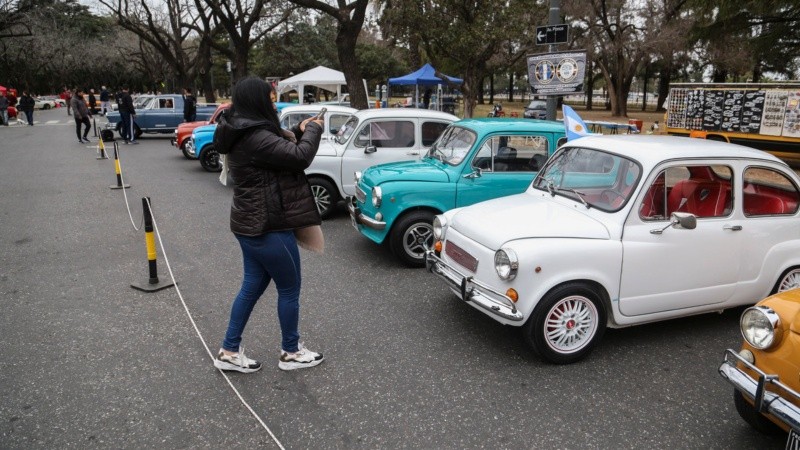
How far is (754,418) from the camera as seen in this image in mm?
3215

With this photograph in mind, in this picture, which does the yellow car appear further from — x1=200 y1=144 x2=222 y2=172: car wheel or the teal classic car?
x1=200 y1=144 x2=222 y2=172: car wheel

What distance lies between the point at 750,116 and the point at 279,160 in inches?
584

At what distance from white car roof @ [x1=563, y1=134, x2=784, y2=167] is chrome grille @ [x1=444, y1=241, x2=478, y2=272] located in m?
1.57

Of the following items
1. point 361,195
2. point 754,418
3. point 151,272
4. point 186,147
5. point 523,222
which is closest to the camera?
point 754,418

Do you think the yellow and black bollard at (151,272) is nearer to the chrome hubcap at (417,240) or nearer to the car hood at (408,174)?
the car hood at (408,174)

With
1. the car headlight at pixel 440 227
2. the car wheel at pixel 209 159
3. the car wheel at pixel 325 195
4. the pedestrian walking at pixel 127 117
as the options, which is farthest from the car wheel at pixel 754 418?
the pedestrian walking at pixel 127 117

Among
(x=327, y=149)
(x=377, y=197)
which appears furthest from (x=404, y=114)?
(x=377, y=197)

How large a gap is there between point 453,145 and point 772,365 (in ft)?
15.0

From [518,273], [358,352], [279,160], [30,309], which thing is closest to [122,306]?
[30,309]

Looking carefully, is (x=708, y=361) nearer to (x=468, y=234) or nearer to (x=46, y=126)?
(x=468, y=234)

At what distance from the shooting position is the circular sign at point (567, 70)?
9633 mm

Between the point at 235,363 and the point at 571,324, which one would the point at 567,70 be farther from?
the point at 235,363

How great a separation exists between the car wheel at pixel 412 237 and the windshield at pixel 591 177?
1.51 m

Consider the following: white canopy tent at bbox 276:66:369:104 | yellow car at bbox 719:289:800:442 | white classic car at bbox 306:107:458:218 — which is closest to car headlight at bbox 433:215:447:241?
yellow car at bbox 719:289:800:442
